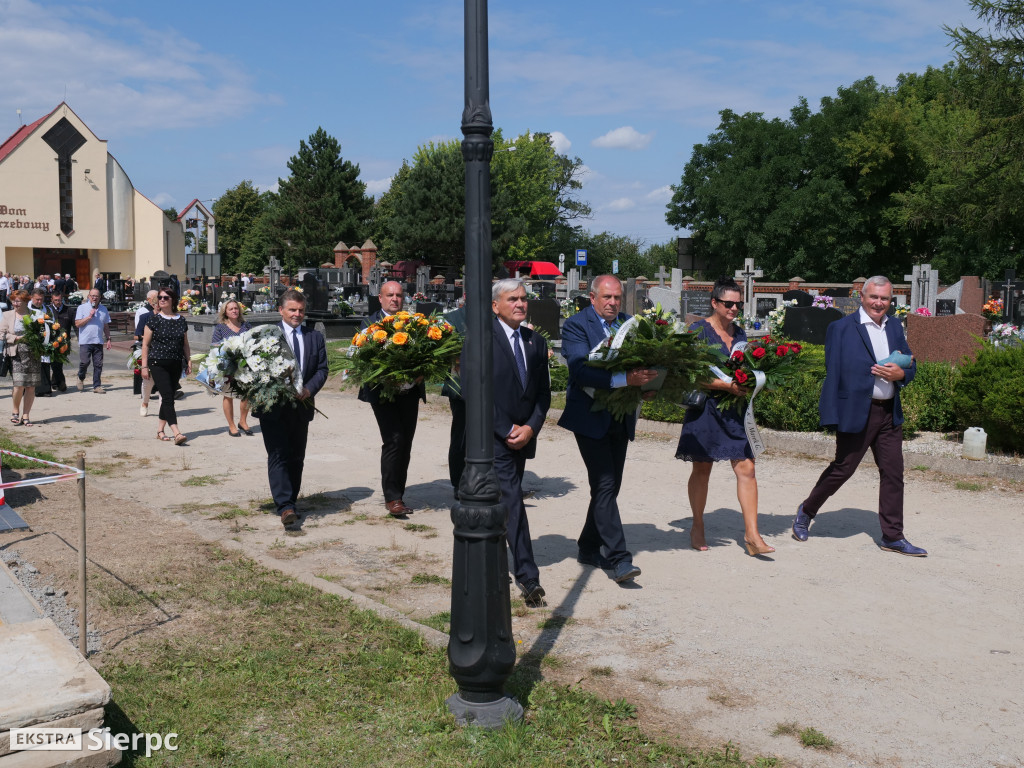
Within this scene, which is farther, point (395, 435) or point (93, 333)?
point (93, 333)

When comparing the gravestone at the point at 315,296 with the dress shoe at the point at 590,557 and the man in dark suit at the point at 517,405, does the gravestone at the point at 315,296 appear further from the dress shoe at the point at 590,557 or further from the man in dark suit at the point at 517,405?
the man in dark suit at the point at 517,405

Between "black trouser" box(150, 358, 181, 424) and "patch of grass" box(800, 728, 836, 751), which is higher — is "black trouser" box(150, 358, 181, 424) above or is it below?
above

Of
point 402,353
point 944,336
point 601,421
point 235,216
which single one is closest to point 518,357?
point 601,421

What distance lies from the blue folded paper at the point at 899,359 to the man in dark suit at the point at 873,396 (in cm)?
3

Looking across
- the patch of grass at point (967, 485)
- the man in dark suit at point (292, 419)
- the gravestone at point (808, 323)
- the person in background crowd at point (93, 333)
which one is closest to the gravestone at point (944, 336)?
the gravestone at point (808, 323)

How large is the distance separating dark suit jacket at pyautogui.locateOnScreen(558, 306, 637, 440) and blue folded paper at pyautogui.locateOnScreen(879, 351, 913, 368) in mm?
2035

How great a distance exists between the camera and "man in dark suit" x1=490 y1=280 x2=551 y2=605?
5.84 meters

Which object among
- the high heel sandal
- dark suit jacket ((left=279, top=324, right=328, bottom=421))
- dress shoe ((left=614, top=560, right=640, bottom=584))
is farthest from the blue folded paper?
dark suit jacket ((left=279, top=324, right=328, bottom=421))

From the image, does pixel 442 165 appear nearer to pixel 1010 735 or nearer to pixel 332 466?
pixel 332 466

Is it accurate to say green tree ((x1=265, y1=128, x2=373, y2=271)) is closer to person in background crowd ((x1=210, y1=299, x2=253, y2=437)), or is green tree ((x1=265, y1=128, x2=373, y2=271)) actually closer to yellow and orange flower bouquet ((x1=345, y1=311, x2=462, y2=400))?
person in background crowd ((x1=210, y1=299, x2=253, y2=437))

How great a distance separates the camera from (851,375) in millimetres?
6988

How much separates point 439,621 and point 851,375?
142 inches

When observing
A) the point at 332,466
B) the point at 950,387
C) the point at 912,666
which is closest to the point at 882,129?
the point at 950,387

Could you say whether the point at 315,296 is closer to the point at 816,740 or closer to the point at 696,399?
the point at 696,399
